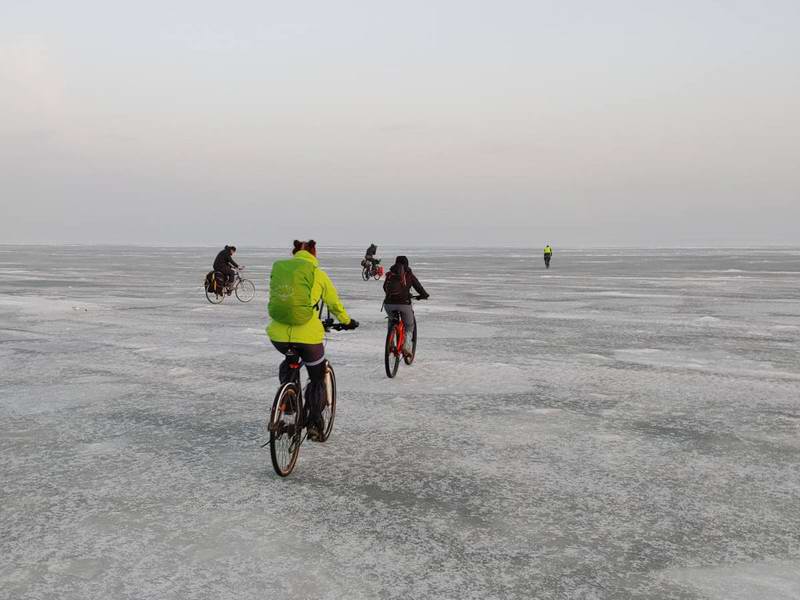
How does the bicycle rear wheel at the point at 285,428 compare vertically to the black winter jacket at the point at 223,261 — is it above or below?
below

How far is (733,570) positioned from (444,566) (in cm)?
169

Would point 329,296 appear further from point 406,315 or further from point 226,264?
point 226,264

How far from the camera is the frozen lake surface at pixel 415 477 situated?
407cm

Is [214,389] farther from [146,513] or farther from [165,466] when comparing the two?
[146,513]

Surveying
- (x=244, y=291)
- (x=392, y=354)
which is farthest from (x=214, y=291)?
(x=392, y=354)

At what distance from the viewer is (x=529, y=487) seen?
5.55 metres

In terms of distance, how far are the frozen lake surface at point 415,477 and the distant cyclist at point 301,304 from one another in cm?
102

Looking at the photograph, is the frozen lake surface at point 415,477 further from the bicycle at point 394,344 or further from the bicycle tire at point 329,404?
the bicycle at point 394,344

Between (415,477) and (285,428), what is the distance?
3.68 feet

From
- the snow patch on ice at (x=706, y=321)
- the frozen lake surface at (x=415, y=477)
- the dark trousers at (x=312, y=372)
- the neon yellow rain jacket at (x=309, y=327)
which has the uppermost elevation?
the neon yellow rain jacket at (x=309, y=327)

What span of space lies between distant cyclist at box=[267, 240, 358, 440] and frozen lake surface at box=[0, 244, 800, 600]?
40.2 inches

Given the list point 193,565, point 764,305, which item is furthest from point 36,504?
point 764,305

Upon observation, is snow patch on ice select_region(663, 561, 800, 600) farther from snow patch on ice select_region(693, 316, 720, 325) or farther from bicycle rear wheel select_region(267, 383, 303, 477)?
snow patch on ice select_region(693, 316, 720, 325)

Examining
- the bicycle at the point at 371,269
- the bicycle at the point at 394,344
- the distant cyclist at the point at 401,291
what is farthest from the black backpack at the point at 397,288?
the bicycle at the point at 371,269
